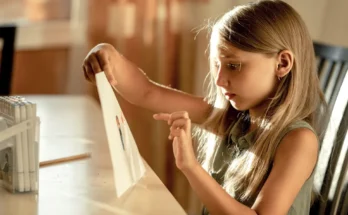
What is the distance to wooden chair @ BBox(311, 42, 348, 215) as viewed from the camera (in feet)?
4.44

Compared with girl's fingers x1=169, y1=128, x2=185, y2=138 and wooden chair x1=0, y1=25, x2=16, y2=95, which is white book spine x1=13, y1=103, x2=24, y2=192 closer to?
girl's fingers x1=169, y1=128, x2=185, y2=138

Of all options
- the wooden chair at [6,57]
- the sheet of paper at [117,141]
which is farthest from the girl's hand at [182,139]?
the wooden chair at [6,57]

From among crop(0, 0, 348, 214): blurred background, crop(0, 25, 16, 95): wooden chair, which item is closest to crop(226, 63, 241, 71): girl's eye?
crop(0, 25, 16, 95): wooden chair

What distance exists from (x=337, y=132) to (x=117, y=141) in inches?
19.3

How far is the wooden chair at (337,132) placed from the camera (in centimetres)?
135

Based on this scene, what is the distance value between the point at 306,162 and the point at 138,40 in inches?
49.0

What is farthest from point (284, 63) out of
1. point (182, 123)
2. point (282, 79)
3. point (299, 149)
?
point (182, 123)

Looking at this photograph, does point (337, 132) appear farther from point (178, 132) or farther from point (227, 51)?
point (178, 132)

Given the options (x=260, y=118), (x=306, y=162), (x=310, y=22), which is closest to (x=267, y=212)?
(x=306, y=162)

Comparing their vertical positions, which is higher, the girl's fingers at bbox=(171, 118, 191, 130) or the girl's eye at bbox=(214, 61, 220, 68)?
the girl's eye at bbox=(214, 61, 220, 68)

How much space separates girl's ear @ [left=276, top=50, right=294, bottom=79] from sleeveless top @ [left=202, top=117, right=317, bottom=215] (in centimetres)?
10

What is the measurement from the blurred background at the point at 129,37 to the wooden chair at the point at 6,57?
0.32 m

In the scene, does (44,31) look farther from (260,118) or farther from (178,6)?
(260,118)

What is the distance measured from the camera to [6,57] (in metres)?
1.99
